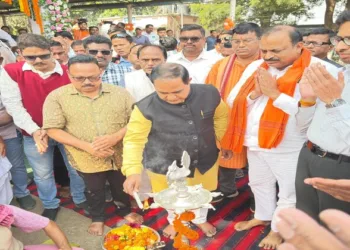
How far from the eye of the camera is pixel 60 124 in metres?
2.73

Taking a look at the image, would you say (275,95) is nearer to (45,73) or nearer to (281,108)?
(281,108)

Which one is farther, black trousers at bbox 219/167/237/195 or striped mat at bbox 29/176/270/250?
black trousers at bbox 219/167/237/195

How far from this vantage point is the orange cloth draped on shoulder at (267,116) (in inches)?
91.4

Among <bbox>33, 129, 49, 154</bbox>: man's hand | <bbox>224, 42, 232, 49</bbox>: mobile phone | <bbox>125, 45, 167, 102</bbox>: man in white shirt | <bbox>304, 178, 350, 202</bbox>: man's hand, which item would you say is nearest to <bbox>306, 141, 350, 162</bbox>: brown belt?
<bbox>304, 178, 350, 202</bbox>: man's hand

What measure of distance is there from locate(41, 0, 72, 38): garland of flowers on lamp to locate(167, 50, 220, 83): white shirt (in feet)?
13.8

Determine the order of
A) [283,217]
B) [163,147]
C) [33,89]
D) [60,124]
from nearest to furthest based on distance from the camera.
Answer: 1. [283,217]
2. [163,147]
3. [60,124]
4. [33,89]

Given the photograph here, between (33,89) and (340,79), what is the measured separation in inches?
100

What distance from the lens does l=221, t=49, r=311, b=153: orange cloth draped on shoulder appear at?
2322 mm

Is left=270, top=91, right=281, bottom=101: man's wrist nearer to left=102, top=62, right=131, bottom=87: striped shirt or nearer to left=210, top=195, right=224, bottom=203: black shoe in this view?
left=210, top=195, right=224, bottom=203: black shoe

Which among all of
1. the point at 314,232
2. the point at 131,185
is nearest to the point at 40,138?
the point at 131,185

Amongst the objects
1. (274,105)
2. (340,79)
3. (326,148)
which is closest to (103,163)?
(274,105)

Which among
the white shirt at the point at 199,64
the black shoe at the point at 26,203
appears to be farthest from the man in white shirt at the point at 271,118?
the black shoe at the point at 26,203

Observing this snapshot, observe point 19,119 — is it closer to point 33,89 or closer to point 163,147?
point 33,89

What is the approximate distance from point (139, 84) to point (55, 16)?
4805 mm
